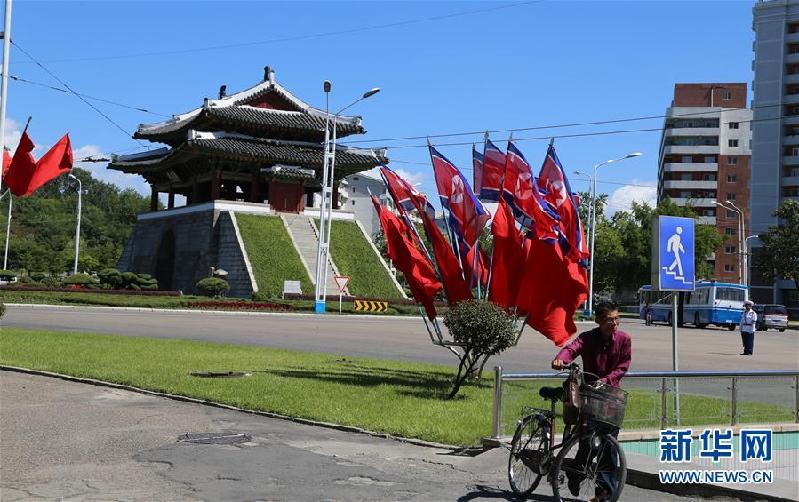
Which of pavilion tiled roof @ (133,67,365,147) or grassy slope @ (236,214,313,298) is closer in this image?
grassy slope @ (236,214,313,298)

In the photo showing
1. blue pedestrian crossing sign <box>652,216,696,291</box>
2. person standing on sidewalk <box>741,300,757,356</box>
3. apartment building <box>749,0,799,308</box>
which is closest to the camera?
blue pedestrian crossing sign <box>652,216,696,291</box>

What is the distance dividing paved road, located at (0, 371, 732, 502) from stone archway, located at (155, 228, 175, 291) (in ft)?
168

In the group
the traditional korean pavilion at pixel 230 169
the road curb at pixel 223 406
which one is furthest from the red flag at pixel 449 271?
the traditional korean pavilion at pixel 230 169

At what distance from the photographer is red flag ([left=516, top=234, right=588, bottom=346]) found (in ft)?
47.5

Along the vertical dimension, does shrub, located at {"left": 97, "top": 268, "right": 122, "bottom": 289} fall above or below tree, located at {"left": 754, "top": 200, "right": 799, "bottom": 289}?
below

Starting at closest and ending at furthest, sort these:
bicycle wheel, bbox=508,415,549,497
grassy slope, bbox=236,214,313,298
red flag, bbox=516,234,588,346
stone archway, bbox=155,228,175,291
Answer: bicycle wheel, bbox=508,415,549,497, red flag, bbox=516,234,588,346, grassy slope, bbox=236,214,313,298, stone archway, bbox=155,228,175,291

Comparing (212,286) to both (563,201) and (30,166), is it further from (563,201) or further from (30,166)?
(563,201)

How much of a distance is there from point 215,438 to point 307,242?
157 feet

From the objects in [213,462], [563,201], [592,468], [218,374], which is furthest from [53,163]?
[592,468]

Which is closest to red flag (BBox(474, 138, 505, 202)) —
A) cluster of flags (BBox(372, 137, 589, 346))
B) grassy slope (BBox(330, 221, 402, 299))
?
cluster of flags (BBox(372, 137, 589, 346))

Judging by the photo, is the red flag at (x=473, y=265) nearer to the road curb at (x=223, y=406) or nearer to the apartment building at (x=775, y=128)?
the road curb at (x=223, y=406)

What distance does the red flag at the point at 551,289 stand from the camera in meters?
14.5

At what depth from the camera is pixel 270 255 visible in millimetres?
54500

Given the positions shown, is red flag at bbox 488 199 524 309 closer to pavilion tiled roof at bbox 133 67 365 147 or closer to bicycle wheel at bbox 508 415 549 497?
bicycle wheel at bbox 508 415 549 497
